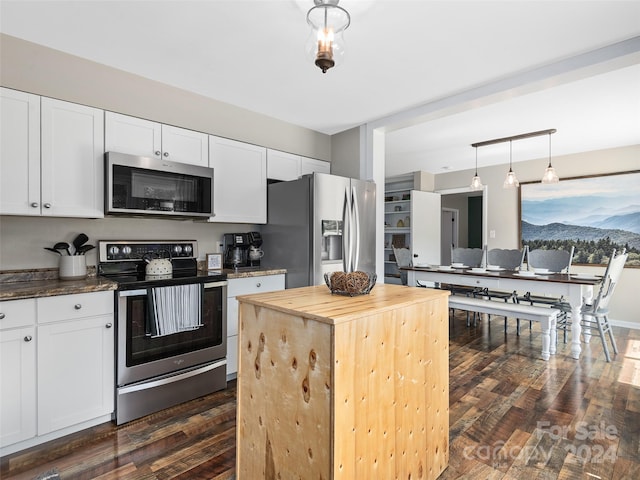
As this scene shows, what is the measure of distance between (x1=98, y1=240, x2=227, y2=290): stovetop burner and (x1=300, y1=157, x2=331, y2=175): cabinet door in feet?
4.80

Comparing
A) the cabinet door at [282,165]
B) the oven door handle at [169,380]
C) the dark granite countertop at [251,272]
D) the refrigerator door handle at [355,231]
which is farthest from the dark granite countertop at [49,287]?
the refrigerator door handle at [355,231]

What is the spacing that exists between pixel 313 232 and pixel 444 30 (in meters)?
1.77

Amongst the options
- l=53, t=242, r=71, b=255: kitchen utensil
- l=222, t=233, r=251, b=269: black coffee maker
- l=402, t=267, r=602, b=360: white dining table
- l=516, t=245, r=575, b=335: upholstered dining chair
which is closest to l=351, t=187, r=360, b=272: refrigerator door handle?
l=222, t=233, r=251, b=269: black coffee maker

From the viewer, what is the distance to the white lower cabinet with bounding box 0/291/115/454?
75.0 inches

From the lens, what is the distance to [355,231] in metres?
3.40

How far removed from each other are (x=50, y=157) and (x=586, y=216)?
249 inches

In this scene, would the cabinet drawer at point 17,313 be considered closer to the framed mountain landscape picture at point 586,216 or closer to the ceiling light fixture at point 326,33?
the ceiling light fixture at point 326,33

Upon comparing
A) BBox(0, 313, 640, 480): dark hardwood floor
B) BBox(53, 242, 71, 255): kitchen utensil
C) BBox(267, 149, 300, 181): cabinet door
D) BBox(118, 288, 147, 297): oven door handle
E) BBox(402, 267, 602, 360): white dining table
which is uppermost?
BBox(267, 149, 300, 181): cabinet door

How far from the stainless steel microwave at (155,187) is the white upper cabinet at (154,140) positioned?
0.50 feet

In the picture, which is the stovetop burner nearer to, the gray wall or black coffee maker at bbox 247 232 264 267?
the gray wall

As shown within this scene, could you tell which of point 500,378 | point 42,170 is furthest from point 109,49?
point 500,378

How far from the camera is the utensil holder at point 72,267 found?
95.3 inches

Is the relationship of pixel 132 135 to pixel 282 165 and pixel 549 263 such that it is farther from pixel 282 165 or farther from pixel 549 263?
pixel 549 263

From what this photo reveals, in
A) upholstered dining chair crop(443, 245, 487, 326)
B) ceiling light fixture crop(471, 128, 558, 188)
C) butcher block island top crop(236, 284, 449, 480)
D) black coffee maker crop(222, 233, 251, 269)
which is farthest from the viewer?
upholstered dining chair crop(443, 245, 487, 326)
